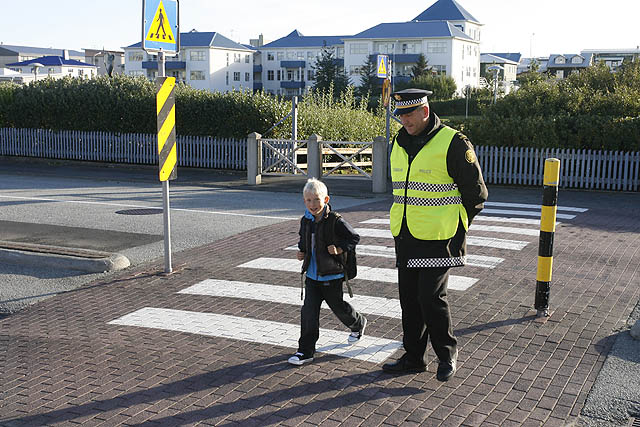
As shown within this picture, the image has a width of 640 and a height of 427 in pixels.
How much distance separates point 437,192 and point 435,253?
0.43 meters


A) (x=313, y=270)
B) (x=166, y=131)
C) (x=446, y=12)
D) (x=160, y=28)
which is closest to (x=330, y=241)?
(x=313, y=270)

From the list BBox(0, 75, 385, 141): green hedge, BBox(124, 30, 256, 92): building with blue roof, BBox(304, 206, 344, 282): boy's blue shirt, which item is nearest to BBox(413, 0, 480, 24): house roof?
BBox(124, 30, 256, 92): building with blue roof

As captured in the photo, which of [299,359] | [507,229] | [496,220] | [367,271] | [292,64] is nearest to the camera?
[299,359]

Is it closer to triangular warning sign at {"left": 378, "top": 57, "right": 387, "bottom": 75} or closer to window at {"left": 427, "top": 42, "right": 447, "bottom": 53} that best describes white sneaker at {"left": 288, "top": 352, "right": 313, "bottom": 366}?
triangular warning sign at {"left": 378, "top": 57, "right": 387, "bottom": 75}

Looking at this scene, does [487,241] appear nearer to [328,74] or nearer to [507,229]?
[507,229]

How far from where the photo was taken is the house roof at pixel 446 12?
11125 cm

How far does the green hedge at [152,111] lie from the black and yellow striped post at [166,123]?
41.0 feet

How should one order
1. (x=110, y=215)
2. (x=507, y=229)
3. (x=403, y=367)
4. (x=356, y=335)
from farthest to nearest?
1. (x=110, y=215)
2. (x=507, y=229)
3. (x=356, y=335)
4. (x=403, y=367)

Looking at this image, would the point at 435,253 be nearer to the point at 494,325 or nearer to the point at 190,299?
the point at 494,325

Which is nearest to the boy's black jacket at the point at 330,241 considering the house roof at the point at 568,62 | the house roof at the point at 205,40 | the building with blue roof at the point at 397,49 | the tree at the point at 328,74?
the tree at the point at 328,74

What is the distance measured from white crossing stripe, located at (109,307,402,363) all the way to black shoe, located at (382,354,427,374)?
0.85ft

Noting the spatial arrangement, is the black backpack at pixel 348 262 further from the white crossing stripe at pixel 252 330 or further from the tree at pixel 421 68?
the tree at pixel 421 68

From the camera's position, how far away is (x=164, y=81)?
27.1 ft

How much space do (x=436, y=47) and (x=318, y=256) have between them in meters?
94.6
